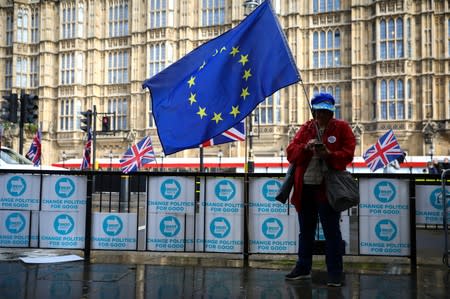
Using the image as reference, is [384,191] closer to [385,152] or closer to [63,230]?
[63,230]

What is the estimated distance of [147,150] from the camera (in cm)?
2194

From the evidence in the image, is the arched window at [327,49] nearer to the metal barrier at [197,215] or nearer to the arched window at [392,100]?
the arched window at [392,100]

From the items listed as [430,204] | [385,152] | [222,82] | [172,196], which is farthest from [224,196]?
[385,152]

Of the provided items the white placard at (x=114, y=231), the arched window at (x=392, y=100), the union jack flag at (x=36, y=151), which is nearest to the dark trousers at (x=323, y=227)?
the white placard at (x=114, y=231)

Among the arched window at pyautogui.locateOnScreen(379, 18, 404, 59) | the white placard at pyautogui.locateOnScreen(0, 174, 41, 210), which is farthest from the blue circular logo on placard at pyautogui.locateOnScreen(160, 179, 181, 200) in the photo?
the arched window at pyautogui.locateOnScreen(379, 18, 404, 59)

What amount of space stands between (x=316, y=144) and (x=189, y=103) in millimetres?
1842

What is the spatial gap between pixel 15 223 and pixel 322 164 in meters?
4.23

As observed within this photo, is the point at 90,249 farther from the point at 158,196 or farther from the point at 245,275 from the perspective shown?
the point at 245,275

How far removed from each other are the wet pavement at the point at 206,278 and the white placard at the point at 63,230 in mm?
349

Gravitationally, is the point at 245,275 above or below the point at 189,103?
below

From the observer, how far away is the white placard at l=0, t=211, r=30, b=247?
666 cm

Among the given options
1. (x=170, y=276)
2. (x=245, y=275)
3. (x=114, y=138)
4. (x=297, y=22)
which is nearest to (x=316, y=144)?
(x=245, y=275)

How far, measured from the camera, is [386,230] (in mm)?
6262

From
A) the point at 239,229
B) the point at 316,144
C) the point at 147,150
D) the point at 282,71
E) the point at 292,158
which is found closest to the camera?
the point at 316,144
